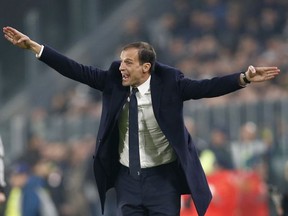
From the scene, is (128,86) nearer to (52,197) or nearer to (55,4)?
(52,197)

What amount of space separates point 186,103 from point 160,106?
390 inches

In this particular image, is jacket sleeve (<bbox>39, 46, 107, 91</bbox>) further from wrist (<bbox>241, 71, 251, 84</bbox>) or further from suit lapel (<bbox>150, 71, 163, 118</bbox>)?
wrist (<bbox>241, 71, 251, 84</bbox>)

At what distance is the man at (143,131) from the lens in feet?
36.4

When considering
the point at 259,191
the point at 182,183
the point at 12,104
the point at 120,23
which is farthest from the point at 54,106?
the point at 182,183

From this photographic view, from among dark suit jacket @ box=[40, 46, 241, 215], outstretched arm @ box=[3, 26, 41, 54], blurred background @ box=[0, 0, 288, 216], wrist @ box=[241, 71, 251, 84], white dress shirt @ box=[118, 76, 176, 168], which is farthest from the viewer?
blurred background @ box=[0, 0, 288, 216]

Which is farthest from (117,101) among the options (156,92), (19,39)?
(19,39)

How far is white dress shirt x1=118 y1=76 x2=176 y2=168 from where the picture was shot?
11.2 m

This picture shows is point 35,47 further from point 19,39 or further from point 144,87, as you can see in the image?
point 144,87

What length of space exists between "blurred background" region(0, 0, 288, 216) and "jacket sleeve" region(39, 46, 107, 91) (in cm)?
349

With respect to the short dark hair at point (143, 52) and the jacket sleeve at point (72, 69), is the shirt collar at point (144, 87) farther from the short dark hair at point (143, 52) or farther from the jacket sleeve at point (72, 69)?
the jacket sleeve at point (72, 69)

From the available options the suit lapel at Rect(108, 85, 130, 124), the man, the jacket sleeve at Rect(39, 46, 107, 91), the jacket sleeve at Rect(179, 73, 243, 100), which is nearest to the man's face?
the man

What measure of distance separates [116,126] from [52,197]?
8.26 metres

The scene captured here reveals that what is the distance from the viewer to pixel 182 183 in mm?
11352

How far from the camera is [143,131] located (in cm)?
1122
